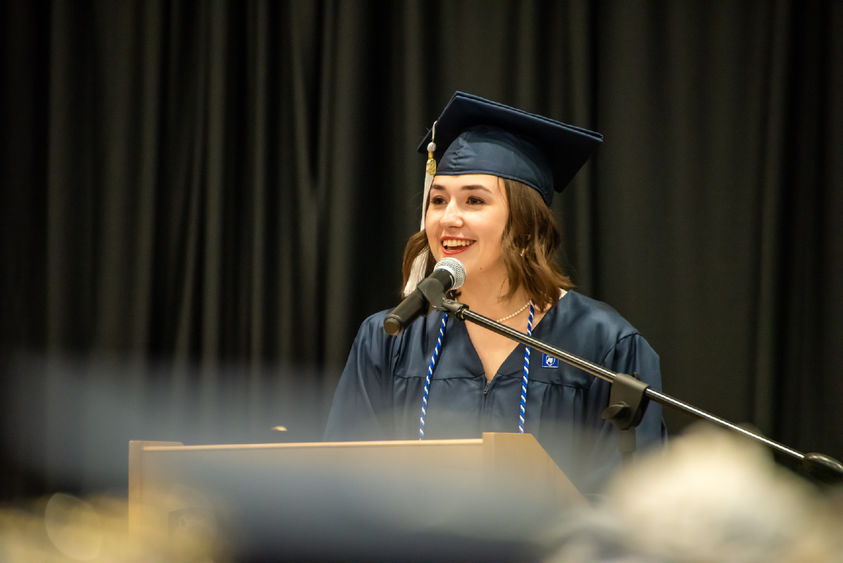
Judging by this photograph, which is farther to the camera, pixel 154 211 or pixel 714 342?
pixel 154 211

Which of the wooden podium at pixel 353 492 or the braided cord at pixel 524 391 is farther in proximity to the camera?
the braided cord at pixel 524 391

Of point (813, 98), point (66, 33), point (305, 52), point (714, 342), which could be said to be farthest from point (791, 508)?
point (66, 33)

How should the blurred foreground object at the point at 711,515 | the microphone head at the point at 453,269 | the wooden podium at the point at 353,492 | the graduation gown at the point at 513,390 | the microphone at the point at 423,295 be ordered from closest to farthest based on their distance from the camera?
the blurred foreground object at the point at 711,515
the wooden podium at the point at 353,492
the microphone at the point at 423,295
the microphone head at the point at 453,269
the graduation gown at the point at 513,390

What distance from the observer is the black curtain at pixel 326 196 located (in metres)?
2.56

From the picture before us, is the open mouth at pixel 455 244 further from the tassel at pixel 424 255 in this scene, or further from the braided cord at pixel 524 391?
the braided cord at pixel 524 391

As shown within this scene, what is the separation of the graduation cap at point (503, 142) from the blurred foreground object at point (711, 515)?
1721mm

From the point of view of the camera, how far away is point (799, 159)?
2559 mm

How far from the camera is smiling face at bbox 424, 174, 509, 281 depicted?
2.14m

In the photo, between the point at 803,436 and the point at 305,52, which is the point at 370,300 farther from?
the point at 803,436

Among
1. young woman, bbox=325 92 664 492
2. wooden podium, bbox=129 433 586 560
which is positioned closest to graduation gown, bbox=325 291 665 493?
young woman, bbox=325 92 664 492

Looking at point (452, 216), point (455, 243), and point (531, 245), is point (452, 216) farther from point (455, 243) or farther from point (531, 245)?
point (531, 245)

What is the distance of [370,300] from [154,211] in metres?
0.83

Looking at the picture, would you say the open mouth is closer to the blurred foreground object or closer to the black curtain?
the black curtain

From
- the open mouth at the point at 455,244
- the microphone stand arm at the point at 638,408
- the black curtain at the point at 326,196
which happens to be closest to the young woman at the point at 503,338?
the open mouth at the point at 455,244
